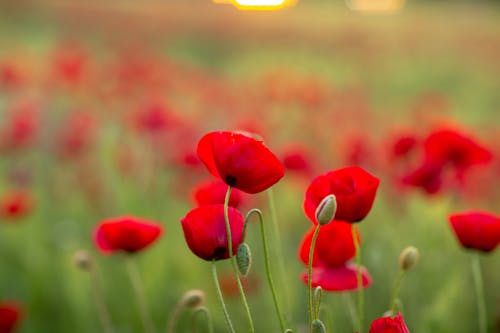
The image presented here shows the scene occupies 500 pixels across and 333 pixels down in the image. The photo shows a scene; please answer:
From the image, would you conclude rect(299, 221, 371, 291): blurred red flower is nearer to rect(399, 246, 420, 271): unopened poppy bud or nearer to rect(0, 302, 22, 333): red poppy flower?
rect(399, 246, 420, 271): unopened poppy bud

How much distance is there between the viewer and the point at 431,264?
4.27ft

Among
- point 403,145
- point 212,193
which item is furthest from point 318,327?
point 403,145

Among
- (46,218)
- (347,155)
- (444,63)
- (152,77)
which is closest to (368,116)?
(152,77)

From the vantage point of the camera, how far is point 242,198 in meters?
1.08

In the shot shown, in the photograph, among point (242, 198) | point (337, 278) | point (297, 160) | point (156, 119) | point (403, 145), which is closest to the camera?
point (337, 278)

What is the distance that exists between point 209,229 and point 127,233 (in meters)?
0.22

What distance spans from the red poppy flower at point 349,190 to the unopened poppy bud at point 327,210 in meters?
→ 0.06

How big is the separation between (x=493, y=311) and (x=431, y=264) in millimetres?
248

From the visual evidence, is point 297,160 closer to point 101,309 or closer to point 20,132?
point 101,309

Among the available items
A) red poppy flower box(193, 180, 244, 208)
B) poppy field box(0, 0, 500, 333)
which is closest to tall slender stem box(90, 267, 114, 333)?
poppy field box(0, 0, 500, 333)

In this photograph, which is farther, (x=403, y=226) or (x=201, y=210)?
(x=403, y=226)

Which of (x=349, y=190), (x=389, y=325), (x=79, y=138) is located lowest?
(x=389, y=325)

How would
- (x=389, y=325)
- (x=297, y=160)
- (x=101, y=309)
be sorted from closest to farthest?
(x=389, y=325) < (x=101, y=309) < (x=297, y=160)

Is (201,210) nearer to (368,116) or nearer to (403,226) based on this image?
(403,226)
